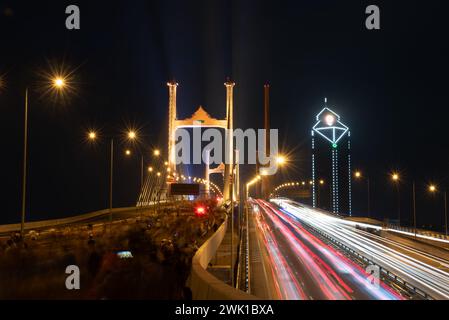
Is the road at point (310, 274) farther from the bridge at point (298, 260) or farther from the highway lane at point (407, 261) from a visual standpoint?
the highway lane at point (407, 261)

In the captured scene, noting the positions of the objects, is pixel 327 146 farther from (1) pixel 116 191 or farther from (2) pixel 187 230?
(2) pixel 187 230

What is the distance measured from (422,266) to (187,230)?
19226mm

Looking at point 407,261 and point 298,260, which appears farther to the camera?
point 298,260

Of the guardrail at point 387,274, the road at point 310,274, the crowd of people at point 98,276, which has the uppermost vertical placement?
the crowd of people at point 98,276

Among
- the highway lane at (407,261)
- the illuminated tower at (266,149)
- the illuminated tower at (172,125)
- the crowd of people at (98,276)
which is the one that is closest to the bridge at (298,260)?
the highway lane at (407,261)

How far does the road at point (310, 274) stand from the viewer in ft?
63.6

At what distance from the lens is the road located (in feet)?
63.6

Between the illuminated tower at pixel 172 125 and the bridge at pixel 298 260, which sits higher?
the illuminated tower at pixel 172 125

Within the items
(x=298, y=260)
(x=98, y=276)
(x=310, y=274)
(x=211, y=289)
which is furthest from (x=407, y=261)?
(x=211, y=289)

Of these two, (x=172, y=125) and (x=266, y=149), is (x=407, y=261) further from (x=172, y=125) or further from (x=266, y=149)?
(x=266, y=149)

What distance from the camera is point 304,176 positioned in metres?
196

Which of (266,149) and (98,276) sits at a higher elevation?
(266,149)

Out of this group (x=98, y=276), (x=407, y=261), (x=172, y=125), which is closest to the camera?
(x=98, y=276)

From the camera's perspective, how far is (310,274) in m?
24.4
